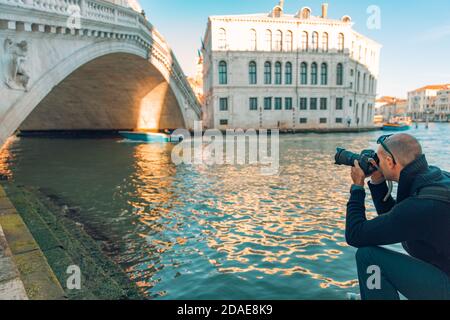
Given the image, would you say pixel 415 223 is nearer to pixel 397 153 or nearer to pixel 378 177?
pixel 397 153

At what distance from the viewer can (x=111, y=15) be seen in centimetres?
1566

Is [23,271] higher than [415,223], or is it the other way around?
[415,223]

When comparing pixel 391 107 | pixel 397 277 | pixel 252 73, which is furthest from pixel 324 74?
pixel 391 107

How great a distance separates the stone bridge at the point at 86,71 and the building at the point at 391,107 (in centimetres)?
11925

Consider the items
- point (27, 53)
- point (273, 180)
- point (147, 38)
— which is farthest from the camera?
point (147, 38)

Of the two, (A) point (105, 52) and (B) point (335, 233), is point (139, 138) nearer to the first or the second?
(A) point (105, 52)

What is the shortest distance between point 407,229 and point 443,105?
13124cm

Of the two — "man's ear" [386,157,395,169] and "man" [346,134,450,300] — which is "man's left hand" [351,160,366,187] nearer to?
"man" [346,134,450,300]

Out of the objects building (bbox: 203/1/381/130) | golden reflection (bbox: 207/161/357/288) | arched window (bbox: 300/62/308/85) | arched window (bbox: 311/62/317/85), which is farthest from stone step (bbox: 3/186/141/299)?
arched window (bbox: 311/62/317/85)

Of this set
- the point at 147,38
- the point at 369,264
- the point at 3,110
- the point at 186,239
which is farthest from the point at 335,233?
the point at 147,38

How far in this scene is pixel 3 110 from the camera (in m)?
9.48

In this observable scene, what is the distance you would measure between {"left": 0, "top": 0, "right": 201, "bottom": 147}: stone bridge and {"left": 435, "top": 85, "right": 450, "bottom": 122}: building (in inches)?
4137

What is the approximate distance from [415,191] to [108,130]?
113 ft

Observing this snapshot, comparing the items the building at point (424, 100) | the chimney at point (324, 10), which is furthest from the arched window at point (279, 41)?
the building at point (424, 100)
